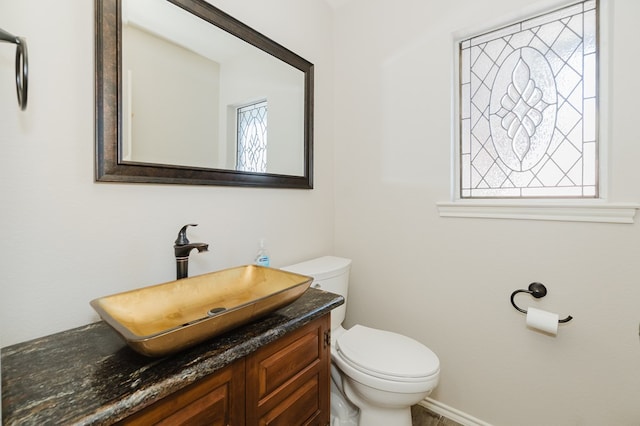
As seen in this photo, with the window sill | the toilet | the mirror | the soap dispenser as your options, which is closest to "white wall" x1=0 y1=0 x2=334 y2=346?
the mirror

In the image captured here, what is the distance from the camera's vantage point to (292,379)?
0.94 m

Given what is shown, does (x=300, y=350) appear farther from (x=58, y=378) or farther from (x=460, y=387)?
(x=460, y=387)

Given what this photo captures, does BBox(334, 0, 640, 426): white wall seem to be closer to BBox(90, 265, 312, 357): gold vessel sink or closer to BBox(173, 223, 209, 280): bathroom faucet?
BBox(90, 265, 312, 357): gold vessel sink

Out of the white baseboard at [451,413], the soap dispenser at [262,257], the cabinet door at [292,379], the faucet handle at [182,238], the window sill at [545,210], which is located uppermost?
the window sill at [545,210]

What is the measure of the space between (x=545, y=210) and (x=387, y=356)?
100cm

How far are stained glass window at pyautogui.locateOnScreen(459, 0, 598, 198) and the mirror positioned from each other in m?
1.00

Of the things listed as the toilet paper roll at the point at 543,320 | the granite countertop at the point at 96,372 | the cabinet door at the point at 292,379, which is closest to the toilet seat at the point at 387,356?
the cabinet door at the point at 292,379

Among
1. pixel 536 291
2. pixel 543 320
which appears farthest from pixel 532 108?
pixel 543 320

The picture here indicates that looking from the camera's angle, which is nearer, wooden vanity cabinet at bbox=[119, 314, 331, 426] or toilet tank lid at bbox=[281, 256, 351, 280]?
wooden vanity cabinet at bbox=[119, 314, 331, 426]

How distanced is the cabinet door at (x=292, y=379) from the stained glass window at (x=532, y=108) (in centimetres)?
120

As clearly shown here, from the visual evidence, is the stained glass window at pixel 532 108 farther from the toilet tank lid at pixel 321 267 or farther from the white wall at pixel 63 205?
the white wall at pixel 63 205

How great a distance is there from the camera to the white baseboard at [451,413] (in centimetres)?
156

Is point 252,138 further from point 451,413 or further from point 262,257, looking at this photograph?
point 451,413

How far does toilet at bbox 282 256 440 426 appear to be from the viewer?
4.00 feet
